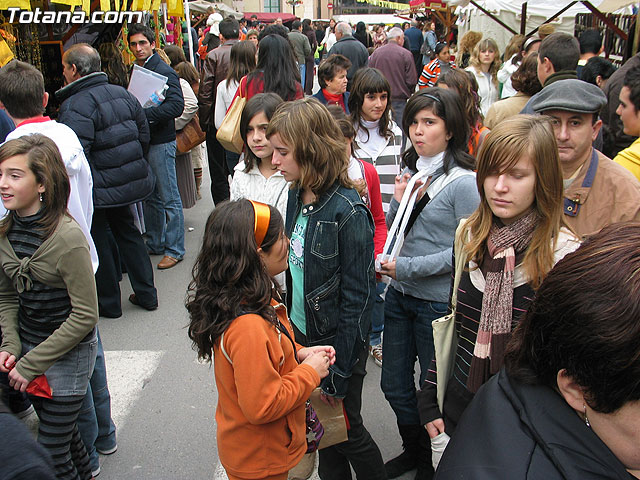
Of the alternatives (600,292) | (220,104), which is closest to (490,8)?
(220,104)

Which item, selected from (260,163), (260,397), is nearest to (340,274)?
(260,397)

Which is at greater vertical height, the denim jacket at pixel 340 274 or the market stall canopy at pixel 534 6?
the market stall canopy at pixel 534 6

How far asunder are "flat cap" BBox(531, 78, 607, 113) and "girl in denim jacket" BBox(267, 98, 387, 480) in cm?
91

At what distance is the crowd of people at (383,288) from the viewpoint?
104cm

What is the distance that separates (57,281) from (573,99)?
235 centimetres

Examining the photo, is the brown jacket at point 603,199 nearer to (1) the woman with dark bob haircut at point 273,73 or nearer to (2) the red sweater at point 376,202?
(2) the red sweater at point 376,202

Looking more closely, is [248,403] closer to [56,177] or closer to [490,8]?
[56,177]

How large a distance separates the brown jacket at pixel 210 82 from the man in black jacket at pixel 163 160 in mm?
607

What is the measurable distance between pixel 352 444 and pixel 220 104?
4044 mm

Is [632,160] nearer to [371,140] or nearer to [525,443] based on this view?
[371,140]

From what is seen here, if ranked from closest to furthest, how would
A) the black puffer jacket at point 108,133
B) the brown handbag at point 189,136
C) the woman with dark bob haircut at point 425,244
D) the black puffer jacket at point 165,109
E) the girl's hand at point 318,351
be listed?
the girl's hand at point 318,351 → the woman with dark bob haircut at point 425,244 → the black puffer jacket at point 108,133 → the black puffer jacket at point 165,109 → the brown handbag at point 189,136

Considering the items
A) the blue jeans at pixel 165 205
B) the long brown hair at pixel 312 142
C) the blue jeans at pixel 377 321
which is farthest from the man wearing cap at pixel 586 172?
the blue jeans at pixel 165 205

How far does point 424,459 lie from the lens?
285cm

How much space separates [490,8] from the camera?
1227cm
